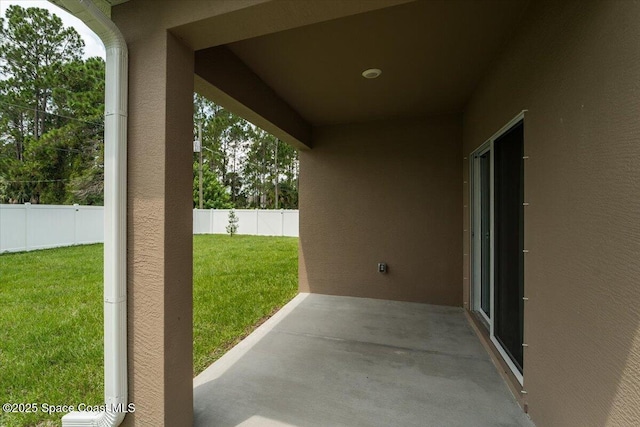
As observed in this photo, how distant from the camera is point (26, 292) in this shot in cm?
463

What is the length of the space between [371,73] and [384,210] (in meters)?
2.14

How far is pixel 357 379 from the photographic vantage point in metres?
2.40

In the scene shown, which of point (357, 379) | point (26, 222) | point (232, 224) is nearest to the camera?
point (357, 379)

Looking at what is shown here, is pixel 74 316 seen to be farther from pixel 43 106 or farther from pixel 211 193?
pixel 211 193

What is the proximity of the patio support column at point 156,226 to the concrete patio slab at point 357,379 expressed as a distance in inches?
18.4

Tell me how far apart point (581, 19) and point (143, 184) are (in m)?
2.46

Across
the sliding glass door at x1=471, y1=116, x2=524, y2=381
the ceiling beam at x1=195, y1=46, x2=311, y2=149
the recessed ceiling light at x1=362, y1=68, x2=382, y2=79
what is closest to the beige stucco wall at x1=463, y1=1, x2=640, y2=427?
the sliding glass door at x1=471, y1=116, x2=524, y2=381

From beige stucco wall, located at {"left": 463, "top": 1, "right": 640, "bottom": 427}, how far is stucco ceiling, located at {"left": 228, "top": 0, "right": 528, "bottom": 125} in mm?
400

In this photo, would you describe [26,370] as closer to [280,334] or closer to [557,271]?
[280,334]

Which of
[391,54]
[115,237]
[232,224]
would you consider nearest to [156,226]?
[115,237]

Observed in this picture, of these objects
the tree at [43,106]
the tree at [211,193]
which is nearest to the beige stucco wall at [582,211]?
the tree at [43,106]

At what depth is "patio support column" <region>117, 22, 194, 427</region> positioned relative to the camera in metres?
1.66

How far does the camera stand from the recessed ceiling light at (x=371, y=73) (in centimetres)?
285

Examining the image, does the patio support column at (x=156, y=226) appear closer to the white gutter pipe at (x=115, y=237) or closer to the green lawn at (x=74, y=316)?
the white gutter pipe at (x=115, y=237)
